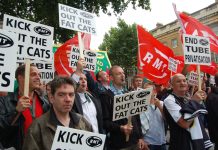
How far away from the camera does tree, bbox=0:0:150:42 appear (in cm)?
1401

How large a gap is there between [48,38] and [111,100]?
4.31ft

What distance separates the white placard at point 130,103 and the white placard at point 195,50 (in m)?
1.59

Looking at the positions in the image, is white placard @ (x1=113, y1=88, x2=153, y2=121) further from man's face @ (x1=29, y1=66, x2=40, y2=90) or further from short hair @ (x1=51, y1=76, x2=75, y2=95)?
short hair @ (x1=51, y1=76, x2=75, y2=95)

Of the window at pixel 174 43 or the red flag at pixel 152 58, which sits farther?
the window at pixel 174 43

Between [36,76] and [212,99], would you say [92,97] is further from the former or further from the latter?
[212,99]

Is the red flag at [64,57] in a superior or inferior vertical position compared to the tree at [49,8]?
inferior

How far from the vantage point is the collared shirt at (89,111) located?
4.13m

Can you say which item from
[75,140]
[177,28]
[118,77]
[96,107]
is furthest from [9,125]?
[177,28]

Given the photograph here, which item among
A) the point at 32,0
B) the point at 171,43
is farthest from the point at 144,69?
the point at 171,43

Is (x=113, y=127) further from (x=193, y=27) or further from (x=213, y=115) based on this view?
(x=193, y=27)

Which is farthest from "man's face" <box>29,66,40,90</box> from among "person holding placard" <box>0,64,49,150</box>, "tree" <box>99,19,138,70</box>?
"tree" <box>99,19,138,70</box>

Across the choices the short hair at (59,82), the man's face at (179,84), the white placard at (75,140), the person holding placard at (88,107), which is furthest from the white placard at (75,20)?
the white placard at (75,140)

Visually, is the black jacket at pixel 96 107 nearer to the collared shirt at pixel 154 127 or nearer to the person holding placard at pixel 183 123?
the person holding placard at pixel 183 123

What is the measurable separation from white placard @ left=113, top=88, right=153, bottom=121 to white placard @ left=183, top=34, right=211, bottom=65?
5.21ft
